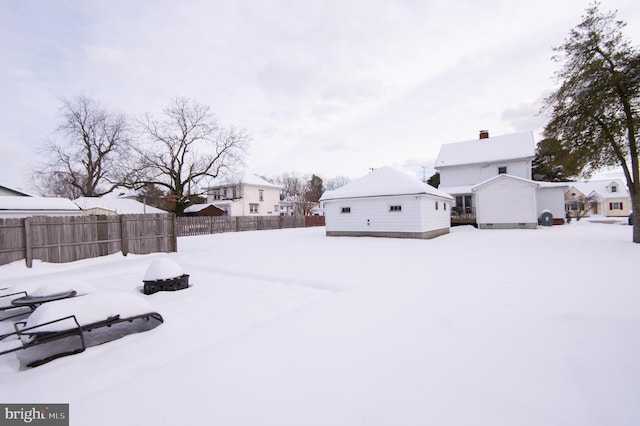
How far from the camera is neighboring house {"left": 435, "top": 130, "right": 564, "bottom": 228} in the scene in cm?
2072

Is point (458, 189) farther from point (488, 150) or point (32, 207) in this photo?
point (32, 207)

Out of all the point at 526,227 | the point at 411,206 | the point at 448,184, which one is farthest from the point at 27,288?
the point at 448,184

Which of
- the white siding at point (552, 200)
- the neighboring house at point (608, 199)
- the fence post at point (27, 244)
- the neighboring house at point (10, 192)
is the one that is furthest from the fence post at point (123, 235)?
the neighboring house at point (608, 199)

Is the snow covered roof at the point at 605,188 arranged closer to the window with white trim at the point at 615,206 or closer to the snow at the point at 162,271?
the window with white trim at the point at 615,206

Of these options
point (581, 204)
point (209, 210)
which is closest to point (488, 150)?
point (581, 204)

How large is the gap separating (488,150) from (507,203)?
926cm

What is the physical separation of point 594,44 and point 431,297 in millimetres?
15312

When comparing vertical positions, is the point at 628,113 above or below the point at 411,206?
above

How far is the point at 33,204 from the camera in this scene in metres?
A: 13.4

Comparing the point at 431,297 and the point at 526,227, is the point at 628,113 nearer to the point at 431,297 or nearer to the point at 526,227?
the point at 526,227

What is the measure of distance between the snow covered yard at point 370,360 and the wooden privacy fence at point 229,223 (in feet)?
61.5

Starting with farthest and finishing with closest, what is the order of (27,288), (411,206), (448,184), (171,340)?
1. (448,184)
2. (411,206)
3. (27,288)
4. (171,340)

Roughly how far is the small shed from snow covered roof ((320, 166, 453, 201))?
4.19 meters

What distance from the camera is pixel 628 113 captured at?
12.2 meters
